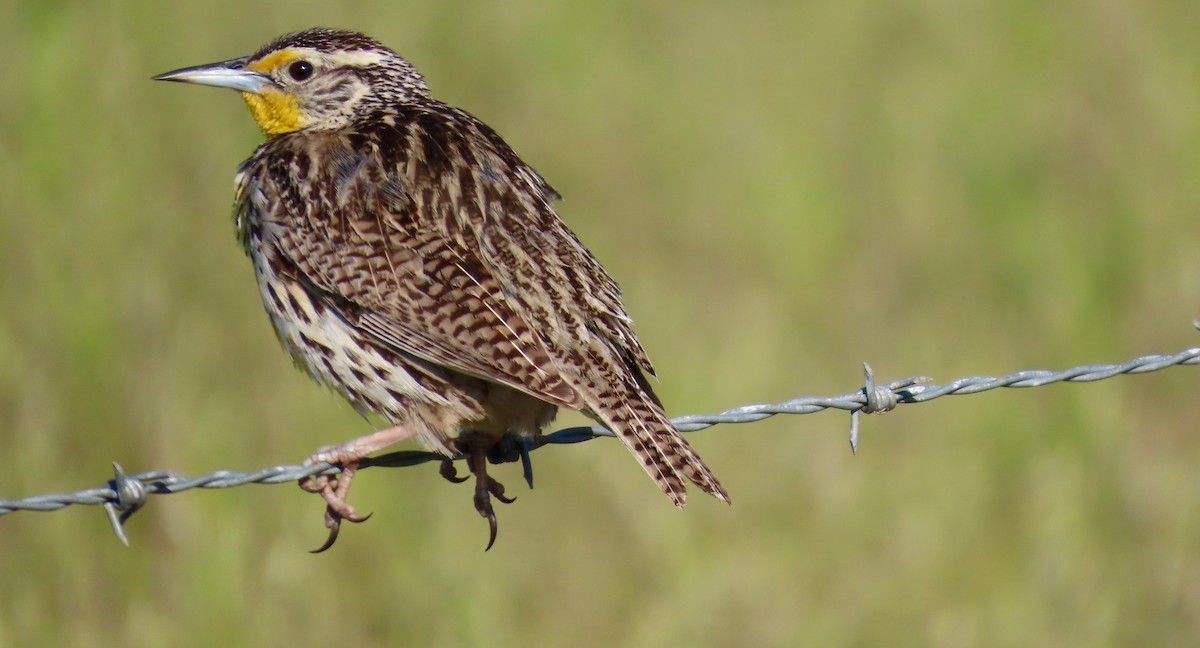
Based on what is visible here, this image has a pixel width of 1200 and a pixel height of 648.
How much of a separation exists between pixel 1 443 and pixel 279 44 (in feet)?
5.09

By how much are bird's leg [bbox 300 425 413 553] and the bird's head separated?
1093mm

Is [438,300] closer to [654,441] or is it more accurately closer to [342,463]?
[342,463]

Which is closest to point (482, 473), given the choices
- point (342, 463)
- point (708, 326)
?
point (342, 463)

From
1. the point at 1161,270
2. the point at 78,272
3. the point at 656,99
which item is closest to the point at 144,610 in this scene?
the point at 78,272

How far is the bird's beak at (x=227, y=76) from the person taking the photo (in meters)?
4.87

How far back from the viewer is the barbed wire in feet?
12.4

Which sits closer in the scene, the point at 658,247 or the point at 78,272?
the point at 78,272

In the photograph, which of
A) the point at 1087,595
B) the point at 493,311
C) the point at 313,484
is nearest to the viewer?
the point at 493,311

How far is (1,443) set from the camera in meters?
5.20

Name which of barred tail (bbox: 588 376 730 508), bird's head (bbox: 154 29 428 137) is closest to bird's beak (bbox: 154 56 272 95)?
bird's head (bbox: 154 29 428 137)

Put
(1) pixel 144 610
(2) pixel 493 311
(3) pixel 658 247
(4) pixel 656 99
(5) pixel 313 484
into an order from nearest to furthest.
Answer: (2) pixel 493 311 < (5) pixel 313 484 < (1) pixel 144 610 < (3) pixel 658 247 < (4) pixel 656 99

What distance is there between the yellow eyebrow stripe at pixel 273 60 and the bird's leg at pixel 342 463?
130 cm

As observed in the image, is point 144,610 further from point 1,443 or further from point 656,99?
point 656,99

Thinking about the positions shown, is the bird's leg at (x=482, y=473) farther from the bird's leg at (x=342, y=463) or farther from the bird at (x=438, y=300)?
the bird's leg at (x=342, y=463)
